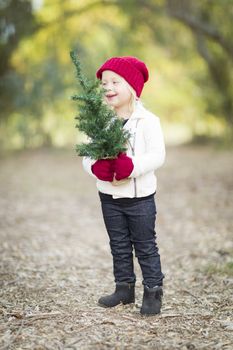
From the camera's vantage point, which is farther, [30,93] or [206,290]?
[30,93]

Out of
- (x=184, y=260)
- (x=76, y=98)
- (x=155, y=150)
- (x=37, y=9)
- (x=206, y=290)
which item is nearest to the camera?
(x=76, y=98)

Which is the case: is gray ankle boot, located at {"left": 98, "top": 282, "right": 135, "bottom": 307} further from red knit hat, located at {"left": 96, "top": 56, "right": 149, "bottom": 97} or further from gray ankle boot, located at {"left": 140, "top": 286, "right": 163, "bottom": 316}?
red knit hat, located at {"left": 96, "top": 56, "right": 149, "bottom": 97}

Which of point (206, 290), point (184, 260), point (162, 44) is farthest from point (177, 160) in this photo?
point (206, 290)

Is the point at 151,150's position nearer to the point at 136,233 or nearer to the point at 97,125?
the point at 97,125

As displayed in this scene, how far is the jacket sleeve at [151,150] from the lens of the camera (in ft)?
10.2

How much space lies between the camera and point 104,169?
3033 millimetres

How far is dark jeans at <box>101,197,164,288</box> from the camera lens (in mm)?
3252

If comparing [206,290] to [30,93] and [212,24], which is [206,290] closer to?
[212,24]

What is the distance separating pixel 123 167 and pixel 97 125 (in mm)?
306

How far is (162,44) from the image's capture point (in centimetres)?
1374

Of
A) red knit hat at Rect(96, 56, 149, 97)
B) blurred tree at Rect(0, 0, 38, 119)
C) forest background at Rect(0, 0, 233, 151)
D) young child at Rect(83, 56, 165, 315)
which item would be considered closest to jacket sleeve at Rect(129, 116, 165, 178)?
young child at Rect(83, 56, 165, 315)

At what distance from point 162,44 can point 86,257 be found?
9886 mm

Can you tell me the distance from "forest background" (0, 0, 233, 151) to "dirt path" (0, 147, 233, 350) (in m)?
2.83

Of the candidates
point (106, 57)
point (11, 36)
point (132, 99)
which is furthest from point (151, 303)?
point (106, 57)
